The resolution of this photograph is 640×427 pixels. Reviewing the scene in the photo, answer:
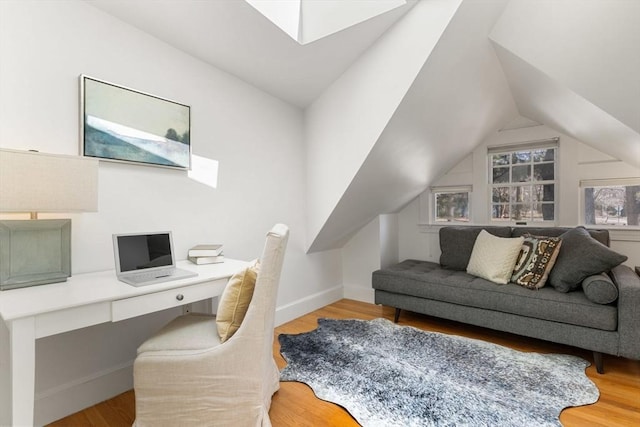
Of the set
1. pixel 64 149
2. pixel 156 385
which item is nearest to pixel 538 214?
pixel 156 385

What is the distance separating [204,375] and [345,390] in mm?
886

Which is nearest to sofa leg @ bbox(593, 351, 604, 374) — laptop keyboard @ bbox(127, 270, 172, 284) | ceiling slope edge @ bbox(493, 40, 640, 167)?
ceiling slope edge @ bbox(493, 40, 640, 167)

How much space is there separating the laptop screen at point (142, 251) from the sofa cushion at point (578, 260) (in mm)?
2748

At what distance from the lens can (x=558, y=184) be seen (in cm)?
311

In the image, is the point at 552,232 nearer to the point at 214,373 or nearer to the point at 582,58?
the point at 582,58

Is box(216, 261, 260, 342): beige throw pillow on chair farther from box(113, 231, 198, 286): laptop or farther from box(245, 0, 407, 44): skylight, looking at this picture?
box(245, 0, 407, 44): skylight

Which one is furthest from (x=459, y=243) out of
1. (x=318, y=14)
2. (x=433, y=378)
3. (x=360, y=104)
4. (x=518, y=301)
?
(x=318, y=14)

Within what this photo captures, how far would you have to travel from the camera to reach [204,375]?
137 cm

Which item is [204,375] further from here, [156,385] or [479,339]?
[479,339]

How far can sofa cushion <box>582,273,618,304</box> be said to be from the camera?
1.98 m

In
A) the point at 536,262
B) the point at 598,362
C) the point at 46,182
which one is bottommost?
the point at 598,362

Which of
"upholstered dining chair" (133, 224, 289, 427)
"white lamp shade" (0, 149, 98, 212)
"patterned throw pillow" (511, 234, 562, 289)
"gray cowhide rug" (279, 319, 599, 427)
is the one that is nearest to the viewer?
"white lamp shade" (0, 149, 98, 212)

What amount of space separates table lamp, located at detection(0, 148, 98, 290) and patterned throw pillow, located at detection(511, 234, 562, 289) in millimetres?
2972

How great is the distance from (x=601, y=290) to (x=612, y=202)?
4.62ft
